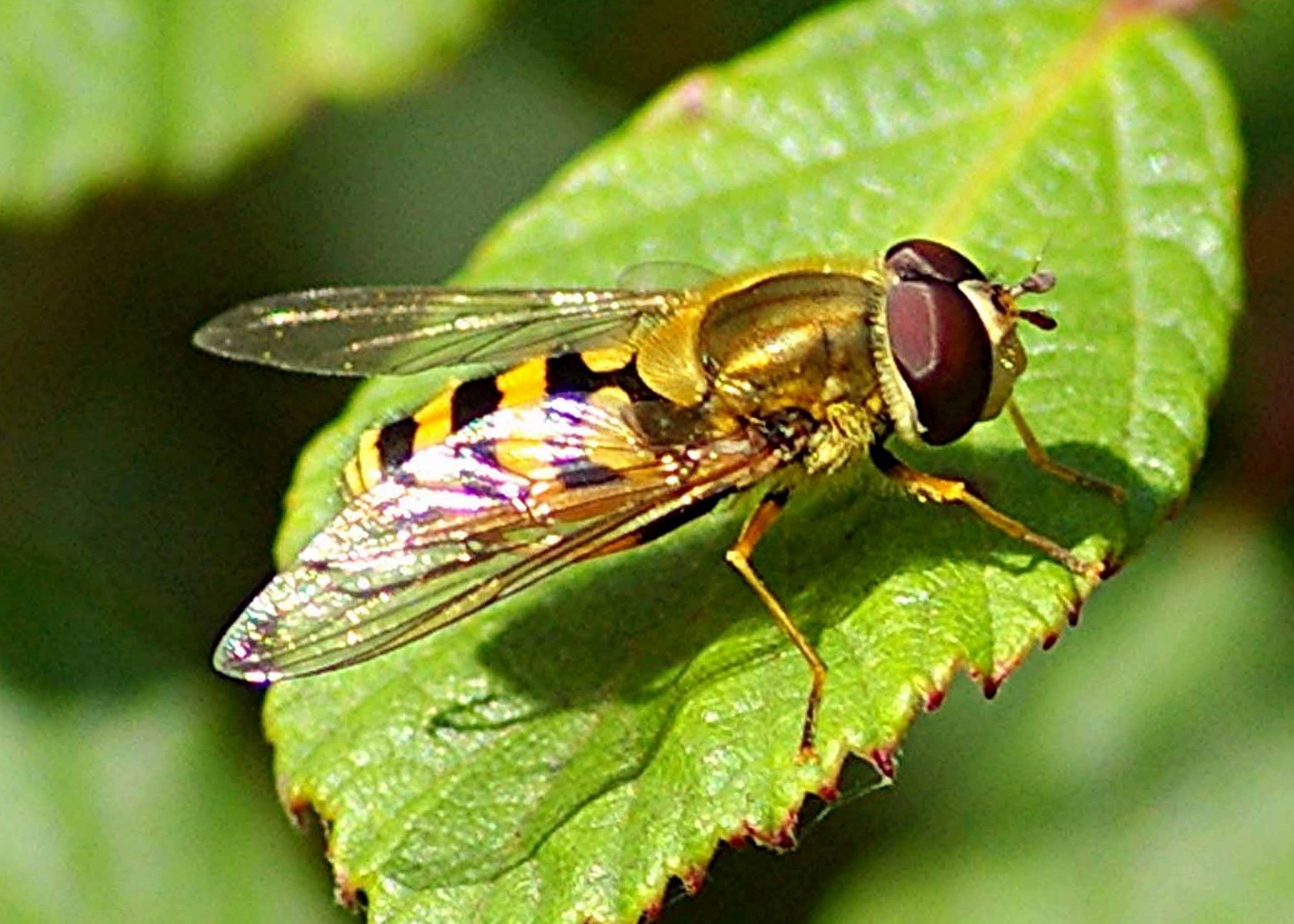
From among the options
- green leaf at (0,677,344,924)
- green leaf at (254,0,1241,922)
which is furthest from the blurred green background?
green leaf at (254,0,1241,922)

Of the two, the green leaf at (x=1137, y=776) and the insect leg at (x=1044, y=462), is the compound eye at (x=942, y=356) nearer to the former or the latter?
the insect leg at (x=1044, y=462)

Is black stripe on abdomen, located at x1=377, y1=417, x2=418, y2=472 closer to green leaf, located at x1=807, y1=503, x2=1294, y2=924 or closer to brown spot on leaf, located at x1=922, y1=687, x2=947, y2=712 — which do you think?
brown spot on leaf, located at x1=922, y1=687, x2=947, y2=712

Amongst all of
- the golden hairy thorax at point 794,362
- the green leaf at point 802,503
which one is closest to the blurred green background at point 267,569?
the green leaf at point 802,503

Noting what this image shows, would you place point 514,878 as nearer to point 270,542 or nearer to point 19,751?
point 19,751

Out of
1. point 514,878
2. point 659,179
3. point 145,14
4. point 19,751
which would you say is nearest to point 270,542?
point 19,751

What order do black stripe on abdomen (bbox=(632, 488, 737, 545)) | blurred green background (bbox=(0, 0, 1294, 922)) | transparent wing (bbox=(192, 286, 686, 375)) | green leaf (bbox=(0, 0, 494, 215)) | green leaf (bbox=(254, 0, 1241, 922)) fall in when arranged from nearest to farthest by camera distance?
green leaf (bbox=(254, 0, 1241, 922)) < black stripe on abdomen (bbox=(632, 488, 737, 545)) < transparent wing (bbox=(192, 286, 686, 375)) < green leaf (bbox=(0, 0, 494, 215)) < blurred green background (bbox=(0, 0, 1294, 922))

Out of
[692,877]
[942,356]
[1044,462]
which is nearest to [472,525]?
[692,877]

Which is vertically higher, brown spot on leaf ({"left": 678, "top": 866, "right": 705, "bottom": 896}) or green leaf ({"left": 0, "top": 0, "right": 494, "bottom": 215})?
green leaf ({"left": 0, "top": 0, "right": 494, "bottom": 215})
